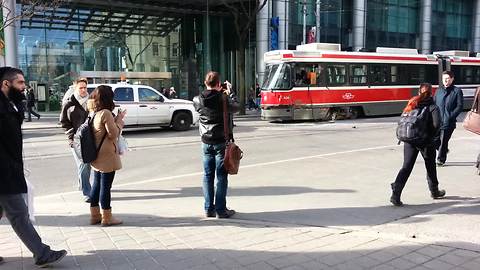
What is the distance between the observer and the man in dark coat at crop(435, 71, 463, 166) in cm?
914

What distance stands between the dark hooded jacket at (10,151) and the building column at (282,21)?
32461 mm

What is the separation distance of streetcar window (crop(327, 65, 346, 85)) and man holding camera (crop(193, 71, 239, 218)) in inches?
637

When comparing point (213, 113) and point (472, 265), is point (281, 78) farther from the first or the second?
point (472, 265)

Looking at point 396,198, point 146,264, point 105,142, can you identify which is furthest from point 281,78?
point 146,264

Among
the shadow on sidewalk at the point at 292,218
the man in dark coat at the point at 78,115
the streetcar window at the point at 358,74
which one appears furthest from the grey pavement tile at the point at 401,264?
the streetcar window at the point at 358,74

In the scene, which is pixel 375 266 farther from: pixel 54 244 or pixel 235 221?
pixel 54 244

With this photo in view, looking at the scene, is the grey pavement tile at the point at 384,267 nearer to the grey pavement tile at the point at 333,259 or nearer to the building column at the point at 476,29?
the grey pavement tile at the point at 333,259

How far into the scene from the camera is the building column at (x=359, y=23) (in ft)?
132

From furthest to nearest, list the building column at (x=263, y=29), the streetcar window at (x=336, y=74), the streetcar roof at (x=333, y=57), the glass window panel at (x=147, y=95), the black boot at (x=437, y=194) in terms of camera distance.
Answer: the building column at (x=263, y=29) → the streetcar window at (x=336, y=74) → the streetcar roof at (x=333, y=57) → the glass window panel at (x=147, y=95) → the black boot at (x=437, y=194)

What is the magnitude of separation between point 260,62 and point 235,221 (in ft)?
98.4

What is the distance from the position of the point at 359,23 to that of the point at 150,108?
92.3 feet

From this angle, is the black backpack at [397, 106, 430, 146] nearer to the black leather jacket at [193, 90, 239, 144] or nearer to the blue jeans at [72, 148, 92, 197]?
the black leather jacket at [193, 90, 239, 144]

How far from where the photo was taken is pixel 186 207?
6.71m

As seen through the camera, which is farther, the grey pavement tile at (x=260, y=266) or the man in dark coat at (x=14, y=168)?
the grey pavement tile at (x=260, y=266)
